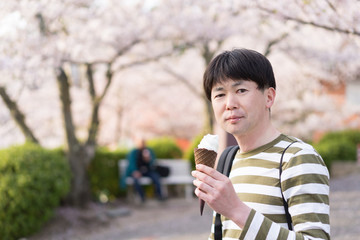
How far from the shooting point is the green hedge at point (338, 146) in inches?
537

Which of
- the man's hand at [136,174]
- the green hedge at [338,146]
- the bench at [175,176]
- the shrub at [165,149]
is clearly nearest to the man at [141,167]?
the man's hand at [136,174]

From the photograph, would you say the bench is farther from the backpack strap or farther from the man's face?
the man's face

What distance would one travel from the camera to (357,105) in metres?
17.7

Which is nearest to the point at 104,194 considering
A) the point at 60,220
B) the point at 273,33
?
the point at 60,220

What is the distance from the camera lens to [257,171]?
1.56 m

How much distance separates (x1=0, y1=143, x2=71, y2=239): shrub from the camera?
765cm

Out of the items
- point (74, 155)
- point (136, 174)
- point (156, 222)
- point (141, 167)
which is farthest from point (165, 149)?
point (156, 222)

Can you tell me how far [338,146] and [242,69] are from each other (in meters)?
13.5

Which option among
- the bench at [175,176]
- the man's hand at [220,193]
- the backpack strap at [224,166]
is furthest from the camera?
the bench at [175,176]

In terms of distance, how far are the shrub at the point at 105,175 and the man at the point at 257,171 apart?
Answer: 10.2m

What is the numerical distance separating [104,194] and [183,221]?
11.3 feet

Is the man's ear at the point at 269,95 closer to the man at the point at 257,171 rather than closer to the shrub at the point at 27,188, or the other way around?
the man at the point at 257,171

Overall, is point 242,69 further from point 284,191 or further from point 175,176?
point 175,176

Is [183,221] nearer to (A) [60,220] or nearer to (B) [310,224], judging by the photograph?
(A) [60,220]
